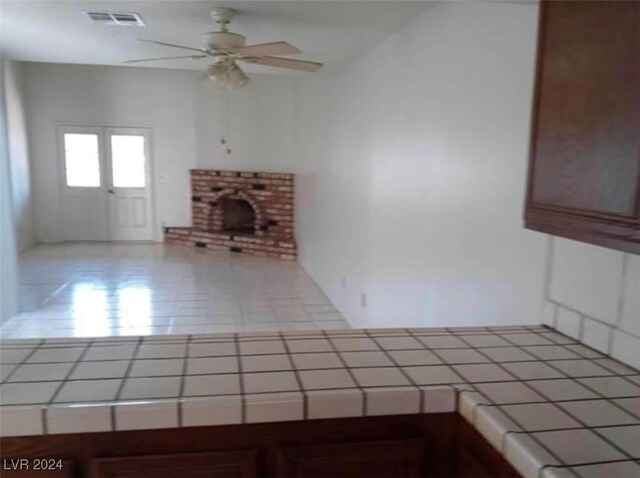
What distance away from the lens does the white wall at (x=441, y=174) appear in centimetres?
195

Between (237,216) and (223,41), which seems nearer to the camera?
(223,41)

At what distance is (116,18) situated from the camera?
10.2 ft

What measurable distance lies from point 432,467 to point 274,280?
17.1ft

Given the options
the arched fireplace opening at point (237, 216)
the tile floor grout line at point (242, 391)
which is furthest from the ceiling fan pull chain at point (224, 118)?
the tile floor grout line at point (242, 391)

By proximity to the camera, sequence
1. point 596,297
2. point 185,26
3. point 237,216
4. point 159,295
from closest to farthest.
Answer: point 596,297
point 185,26
point 159,295
point 237,216

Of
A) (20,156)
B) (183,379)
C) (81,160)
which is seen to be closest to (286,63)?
(183,379)

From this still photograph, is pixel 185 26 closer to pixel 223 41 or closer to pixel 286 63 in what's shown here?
pixel 223 41

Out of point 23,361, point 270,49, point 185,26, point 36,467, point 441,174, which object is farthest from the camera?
point 185,26

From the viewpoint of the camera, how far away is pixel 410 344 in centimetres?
143

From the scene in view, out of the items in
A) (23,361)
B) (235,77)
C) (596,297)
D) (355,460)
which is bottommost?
(355,460)

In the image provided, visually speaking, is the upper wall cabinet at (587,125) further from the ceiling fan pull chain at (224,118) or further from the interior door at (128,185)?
the interior door at (128,185)

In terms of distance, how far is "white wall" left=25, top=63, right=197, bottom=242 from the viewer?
8125 mm

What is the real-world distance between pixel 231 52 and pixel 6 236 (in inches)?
115

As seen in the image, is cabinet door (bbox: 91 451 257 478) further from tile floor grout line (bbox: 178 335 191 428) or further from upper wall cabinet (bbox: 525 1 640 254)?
upper wall cabinet (bbox: 525 1 640 254)
